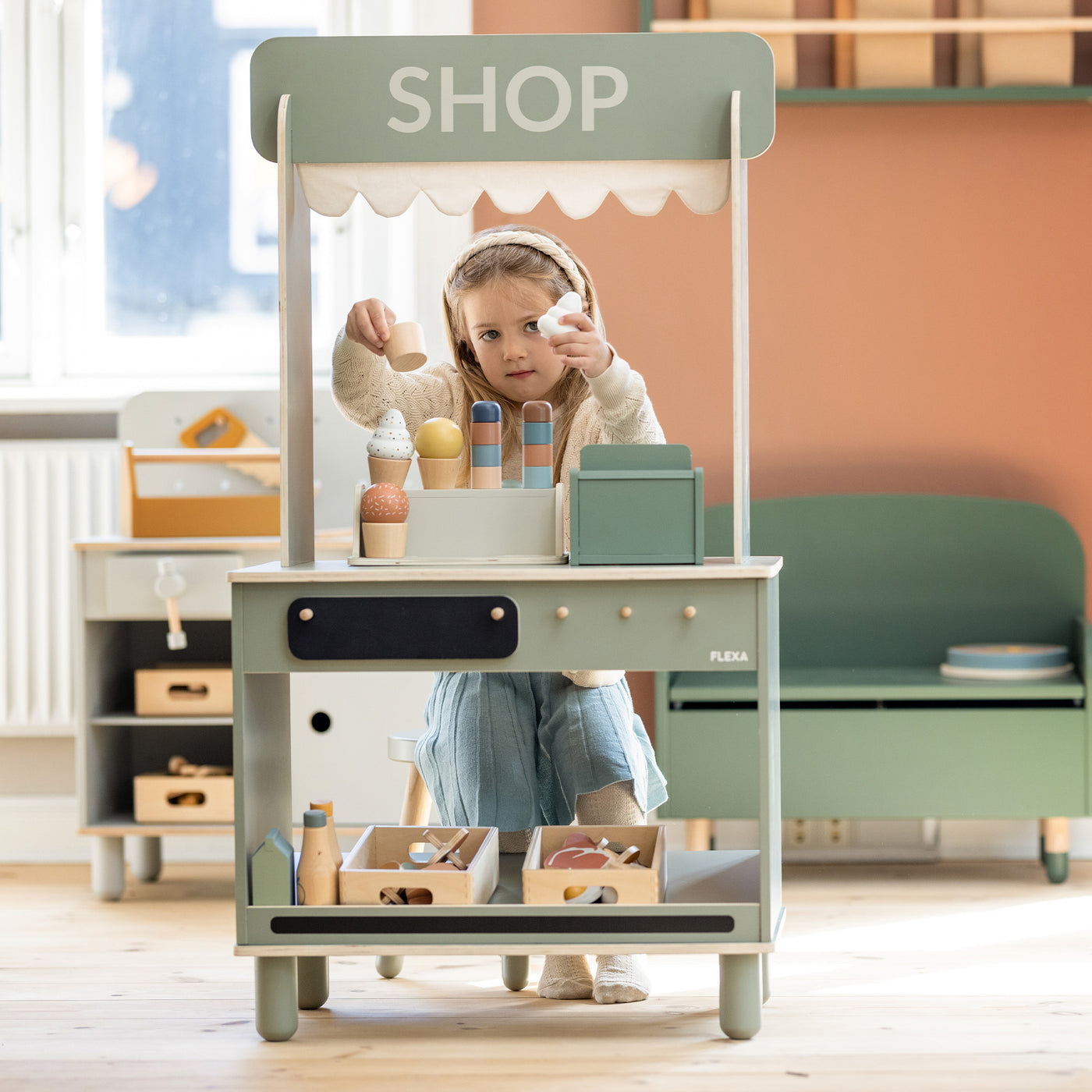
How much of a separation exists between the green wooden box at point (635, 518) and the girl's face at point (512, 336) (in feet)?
0.98

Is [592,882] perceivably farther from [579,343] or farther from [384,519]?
[579,343]

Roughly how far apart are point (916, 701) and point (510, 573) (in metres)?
1.22

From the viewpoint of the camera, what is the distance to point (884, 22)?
2.61 metres

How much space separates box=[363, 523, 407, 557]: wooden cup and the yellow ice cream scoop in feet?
0.37

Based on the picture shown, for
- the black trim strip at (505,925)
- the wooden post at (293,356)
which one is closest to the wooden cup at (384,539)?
the wooden post at (293,356)

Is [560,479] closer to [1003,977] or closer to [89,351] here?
[1003,977]

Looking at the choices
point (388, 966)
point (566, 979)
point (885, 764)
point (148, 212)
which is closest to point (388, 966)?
point (388, 966)

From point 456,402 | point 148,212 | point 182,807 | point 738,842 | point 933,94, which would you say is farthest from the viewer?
point 148,212

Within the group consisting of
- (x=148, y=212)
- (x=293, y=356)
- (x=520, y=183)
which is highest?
(x=148, y=212)

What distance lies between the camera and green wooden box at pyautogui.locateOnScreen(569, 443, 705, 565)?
154 cm

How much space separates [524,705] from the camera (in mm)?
1815

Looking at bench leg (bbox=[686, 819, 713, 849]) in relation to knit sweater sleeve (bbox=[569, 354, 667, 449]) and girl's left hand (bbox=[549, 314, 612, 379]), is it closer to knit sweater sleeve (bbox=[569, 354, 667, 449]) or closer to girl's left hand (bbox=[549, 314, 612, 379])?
knit sweater sleeve (bbox=[569, 354, 667, 449])

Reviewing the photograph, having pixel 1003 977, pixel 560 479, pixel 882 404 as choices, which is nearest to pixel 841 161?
pixel 882 404

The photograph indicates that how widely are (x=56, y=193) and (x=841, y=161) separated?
1689 mm
